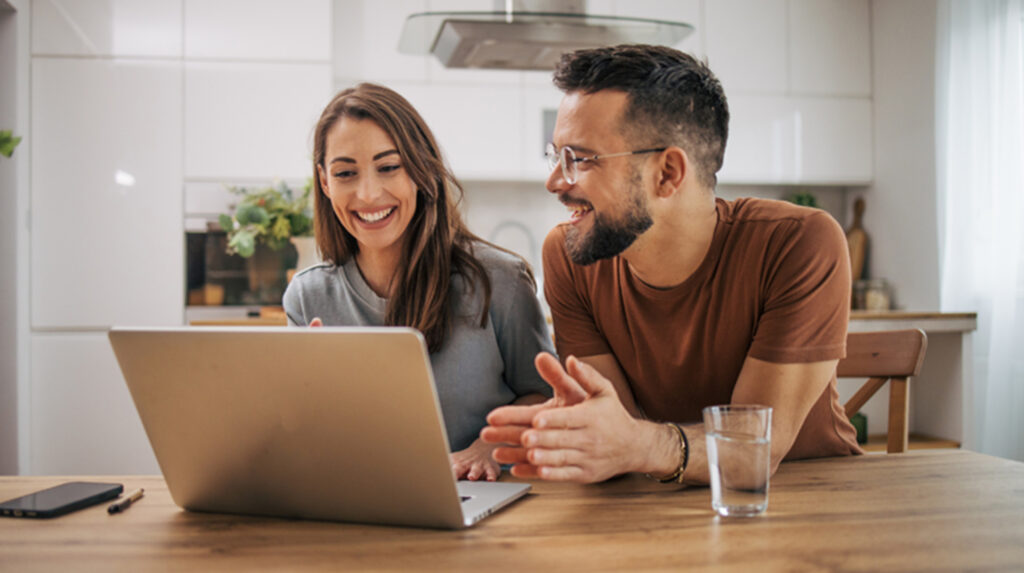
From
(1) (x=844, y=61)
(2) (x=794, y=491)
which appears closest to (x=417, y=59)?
(1) (x=844, y=61)

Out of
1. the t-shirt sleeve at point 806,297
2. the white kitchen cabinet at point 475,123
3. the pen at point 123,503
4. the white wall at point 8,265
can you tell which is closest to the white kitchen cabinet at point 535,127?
the white kitchen cabinet at point 475,123

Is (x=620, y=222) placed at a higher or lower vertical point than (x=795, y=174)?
lower

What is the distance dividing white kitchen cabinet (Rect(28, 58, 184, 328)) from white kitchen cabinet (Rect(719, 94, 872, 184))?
260 cm

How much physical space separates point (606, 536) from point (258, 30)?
3272 mm

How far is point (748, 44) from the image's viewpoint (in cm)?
414

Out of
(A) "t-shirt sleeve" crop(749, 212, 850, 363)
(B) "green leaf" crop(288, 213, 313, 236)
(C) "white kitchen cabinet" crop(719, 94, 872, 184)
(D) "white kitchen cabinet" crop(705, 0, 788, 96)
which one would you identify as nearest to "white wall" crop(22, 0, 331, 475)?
(B) "green leaf" crop(288, 213, 313, 236)

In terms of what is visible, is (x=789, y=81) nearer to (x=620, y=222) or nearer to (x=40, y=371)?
(x=620, y=222)

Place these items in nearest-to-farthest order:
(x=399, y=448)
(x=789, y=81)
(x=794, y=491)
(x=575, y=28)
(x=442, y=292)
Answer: (x=399, y=448)
(x=794, y=491)
(x=442, y=292)
(x=575, y=28)
(x=789, y=81)

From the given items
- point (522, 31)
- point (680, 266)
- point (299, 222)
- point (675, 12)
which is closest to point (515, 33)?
point (522, 31)

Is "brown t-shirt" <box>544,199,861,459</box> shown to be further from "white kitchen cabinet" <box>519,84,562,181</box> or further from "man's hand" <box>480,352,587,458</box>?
"white kitchen cabinet" <box>519,84,562,181</box>

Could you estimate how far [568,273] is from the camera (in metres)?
1.49

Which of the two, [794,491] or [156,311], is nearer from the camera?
[794,491]

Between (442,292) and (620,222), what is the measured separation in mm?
341

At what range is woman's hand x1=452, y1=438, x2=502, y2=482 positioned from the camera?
1.10 meters
